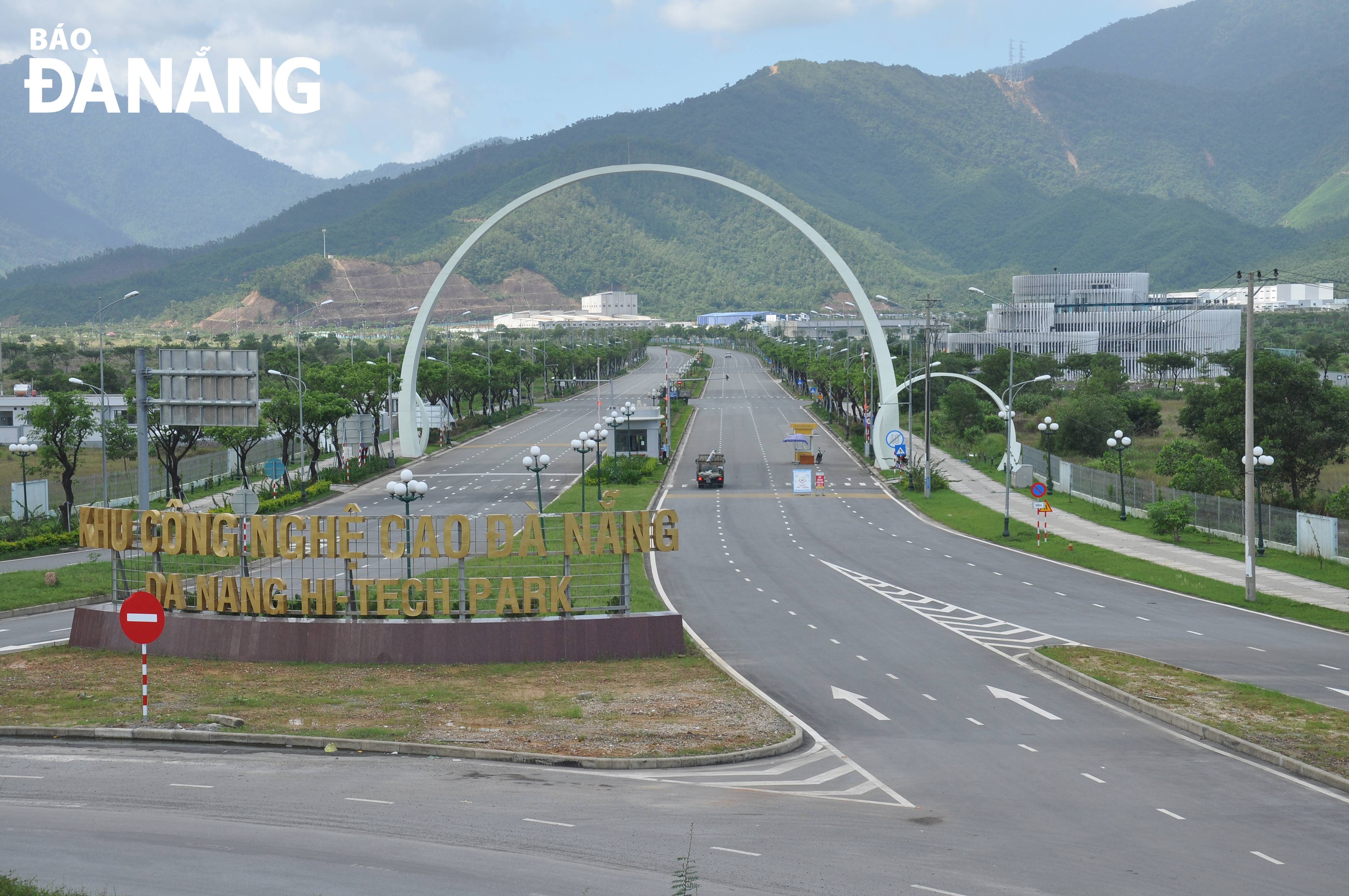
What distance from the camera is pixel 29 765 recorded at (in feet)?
66.4

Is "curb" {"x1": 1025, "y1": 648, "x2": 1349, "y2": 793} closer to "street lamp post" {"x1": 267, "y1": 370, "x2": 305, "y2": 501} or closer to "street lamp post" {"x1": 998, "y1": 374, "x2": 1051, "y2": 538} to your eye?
"street lamp post" {"x1": 998, "y1": 374, "x2": 1051, "y2": 538}

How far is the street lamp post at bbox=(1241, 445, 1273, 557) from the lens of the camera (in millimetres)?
44656

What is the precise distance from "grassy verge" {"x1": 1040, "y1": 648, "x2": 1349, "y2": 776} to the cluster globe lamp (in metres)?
39.0

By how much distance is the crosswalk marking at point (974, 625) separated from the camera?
32531 mm

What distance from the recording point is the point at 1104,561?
48062 mm

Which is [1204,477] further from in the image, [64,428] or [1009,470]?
[64,428]

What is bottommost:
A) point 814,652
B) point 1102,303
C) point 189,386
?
point 814,652

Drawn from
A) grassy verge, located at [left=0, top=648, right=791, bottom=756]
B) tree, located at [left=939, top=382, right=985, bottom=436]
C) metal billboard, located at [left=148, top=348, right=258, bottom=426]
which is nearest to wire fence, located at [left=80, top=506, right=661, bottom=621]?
grassy verge, located at [left=0, top=648, right=791, bottom=756]

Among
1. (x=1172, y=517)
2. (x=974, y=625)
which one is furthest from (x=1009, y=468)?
(x=974, y=625)

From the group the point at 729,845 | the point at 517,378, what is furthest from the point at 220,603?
the point at 517,378

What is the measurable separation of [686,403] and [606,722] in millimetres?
111190

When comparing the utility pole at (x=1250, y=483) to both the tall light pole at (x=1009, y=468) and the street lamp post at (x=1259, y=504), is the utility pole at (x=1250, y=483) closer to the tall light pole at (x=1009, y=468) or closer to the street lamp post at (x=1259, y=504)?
A: the street lamp post at (x=1259, y=504)

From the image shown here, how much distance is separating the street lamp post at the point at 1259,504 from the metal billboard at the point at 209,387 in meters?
34.4

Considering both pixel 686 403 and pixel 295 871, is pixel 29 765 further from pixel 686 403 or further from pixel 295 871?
pixel 686 403
